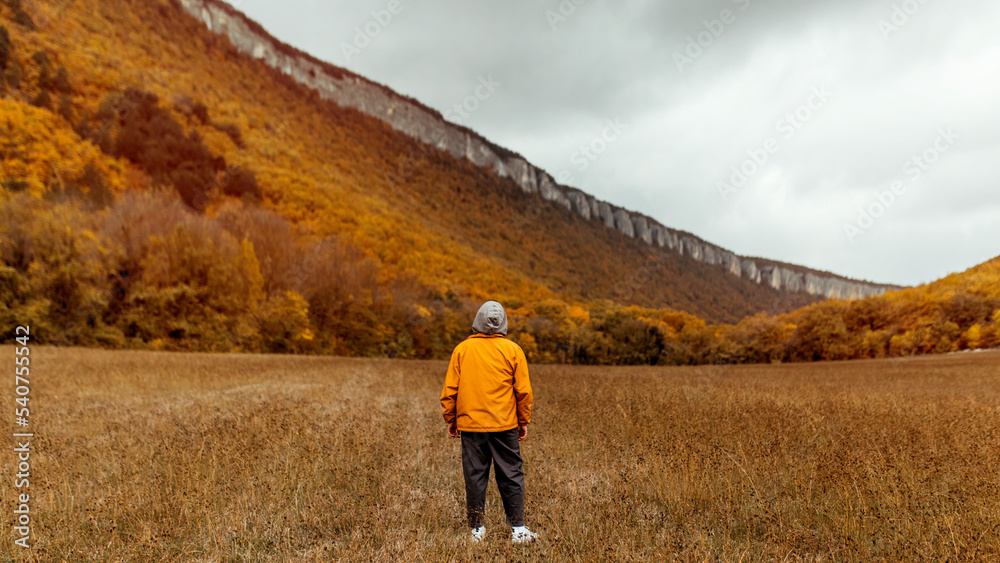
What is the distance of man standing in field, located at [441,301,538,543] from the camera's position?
3.39 m

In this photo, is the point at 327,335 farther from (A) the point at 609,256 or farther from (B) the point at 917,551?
(A) the point at 609,256

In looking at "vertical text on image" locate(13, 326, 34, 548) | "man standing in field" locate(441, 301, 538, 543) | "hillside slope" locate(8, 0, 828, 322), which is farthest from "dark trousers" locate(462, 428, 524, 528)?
"hillside slope" locate(8, 0, 828, 322)

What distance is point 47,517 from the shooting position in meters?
3.61

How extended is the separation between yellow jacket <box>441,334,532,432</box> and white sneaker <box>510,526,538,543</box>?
2.77 ft

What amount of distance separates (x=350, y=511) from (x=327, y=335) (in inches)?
1575

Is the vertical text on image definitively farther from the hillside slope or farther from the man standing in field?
the hillside slope

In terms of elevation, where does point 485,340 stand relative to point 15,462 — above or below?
above

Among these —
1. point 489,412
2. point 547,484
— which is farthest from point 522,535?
point 547,484

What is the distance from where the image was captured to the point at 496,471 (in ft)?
11.4

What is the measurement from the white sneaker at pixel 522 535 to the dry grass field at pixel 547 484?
0.10 m

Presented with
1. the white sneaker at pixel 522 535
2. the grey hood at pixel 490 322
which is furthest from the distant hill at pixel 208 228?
the white sneaker at pixel 522 535

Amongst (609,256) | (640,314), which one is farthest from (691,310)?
(640,314)

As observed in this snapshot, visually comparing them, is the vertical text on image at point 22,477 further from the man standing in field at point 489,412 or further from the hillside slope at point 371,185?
the hillside slope at point 371,185

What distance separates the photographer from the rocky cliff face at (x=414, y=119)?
119188 millimetres
